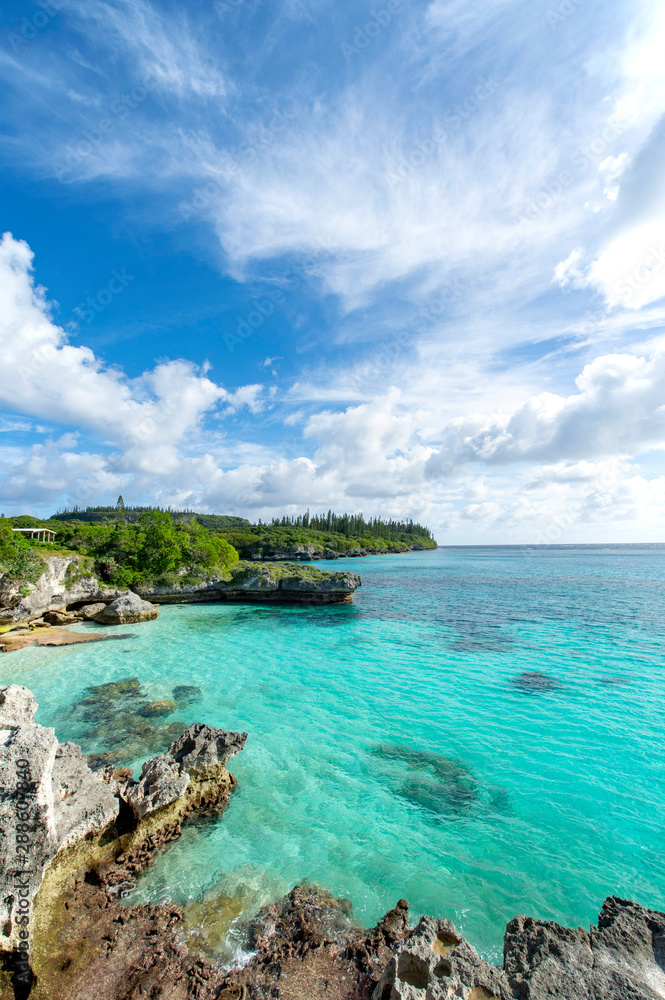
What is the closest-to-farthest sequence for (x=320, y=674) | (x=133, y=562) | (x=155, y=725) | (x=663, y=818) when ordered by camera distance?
(x=663, y=818)
(x=155, y=725)
(x=320, y=674)
(x=133, y=562)

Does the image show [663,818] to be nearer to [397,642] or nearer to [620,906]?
[620,906]

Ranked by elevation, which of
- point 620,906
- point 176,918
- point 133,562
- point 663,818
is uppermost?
point 133,562

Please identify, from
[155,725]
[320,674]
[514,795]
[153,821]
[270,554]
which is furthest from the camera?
[270,554]

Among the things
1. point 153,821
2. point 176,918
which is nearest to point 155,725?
point 153,821

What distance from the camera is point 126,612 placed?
31906mm

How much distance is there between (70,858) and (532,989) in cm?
779

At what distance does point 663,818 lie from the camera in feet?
33.2

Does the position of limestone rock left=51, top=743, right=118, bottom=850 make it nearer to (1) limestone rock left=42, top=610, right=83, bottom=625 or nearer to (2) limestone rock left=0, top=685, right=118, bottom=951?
(2) limestone rock left=0, top=685, right=118, bottom=951

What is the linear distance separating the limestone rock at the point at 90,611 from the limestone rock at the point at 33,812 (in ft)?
88.6

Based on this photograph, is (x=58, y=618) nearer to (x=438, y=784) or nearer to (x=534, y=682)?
(x=438, y=784)

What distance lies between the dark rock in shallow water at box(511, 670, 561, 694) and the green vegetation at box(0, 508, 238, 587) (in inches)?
1296

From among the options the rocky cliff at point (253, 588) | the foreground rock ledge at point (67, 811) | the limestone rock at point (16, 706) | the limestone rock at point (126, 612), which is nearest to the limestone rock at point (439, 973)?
the foreground rock ledge at point (67, 811)

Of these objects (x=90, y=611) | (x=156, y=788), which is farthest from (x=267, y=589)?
(x=156, y=788)

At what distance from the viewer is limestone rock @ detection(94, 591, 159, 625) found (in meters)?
31.5
